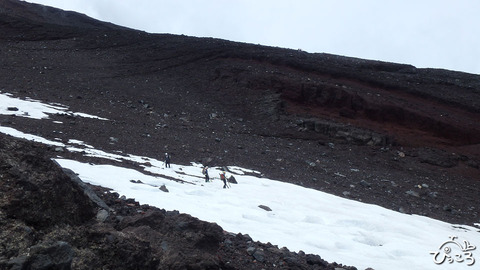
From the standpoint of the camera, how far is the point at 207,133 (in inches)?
670

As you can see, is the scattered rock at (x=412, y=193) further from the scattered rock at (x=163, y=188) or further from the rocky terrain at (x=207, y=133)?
the scattered rock at (x=163, y=188)

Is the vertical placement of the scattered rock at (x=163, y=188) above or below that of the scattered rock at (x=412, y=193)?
below

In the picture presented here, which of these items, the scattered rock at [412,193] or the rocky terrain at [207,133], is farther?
the scattered rock at [412,193]

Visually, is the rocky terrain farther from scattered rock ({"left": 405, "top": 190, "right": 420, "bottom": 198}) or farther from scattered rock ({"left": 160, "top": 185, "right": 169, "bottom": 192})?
scattered rock ({"left": 160, "top": 185, "right": 169, "bottom": 192})

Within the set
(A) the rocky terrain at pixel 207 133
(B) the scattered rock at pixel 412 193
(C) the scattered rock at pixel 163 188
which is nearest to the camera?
(A) the rocky terrain at pixel 207 133

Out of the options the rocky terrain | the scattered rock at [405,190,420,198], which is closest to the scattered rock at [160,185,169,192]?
the rocky terrain

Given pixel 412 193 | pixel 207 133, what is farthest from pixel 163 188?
pixel 412 193

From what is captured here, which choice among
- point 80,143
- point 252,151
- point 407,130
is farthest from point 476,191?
point 80,143

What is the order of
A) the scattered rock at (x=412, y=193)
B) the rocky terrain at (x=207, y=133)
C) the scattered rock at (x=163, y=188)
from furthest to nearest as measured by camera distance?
the scattered rock at (x=412, y=193) < the scattered rock at (x=163, y=188) < the rocky terrain at (x=207, y=133)

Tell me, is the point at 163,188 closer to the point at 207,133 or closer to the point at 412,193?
the point at 207,133

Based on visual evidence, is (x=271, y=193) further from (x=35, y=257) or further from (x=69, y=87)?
(x=69, y=87)

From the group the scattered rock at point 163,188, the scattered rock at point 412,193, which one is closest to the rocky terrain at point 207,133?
the scattered rock at point 412,193

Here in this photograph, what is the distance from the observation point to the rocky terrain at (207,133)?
3256mm

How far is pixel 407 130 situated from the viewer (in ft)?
70.7
